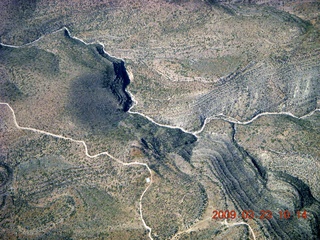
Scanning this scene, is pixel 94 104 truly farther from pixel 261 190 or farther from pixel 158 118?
pixel 261 190

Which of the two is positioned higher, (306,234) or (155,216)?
(306,234)

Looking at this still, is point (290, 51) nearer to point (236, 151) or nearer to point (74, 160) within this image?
point (236, 151)

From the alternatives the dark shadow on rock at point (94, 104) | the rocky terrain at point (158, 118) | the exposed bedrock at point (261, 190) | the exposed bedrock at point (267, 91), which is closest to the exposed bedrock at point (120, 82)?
the rocky terrain at point (158, 118)

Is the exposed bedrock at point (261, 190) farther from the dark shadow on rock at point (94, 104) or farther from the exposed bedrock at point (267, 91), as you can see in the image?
the dark shadow on rock at point (94, 104)

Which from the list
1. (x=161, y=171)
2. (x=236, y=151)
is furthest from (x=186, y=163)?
(x=236, y=151)

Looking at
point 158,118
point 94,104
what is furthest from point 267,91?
point 94,104
